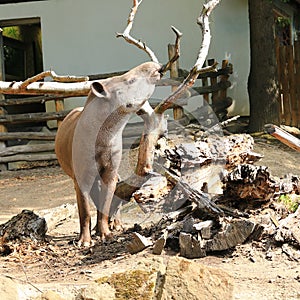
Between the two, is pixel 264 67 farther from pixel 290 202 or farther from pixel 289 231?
pixel 289 231

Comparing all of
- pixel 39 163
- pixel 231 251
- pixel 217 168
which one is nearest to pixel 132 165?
pixel 217 168

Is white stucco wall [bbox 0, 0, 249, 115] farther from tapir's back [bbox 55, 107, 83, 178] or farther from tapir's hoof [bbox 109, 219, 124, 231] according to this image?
tapir's hoof [bbox 109, 219, 124, 231]

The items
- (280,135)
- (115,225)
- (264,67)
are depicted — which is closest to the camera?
(280,135)

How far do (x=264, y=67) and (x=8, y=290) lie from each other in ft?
28.6

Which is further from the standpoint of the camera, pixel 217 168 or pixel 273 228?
pixel 217 168

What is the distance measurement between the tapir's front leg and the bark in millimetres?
6373

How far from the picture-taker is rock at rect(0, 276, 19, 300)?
3.31m

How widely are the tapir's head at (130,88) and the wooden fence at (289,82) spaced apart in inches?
289

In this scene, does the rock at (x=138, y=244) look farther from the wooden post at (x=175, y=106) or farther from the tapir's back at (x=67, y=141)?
the wooden post at (x=175, y=106)

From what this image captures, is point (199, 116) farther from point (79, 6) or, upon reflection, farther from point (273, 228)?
point (273, 228)

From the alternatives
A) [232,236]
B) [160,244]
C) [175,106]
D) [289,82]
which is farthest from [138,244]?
[289,82]

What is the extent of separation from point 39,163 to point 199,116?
348cm

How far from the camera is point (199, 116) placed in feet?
34.1

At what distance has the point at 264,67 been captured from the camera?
36.8ft
